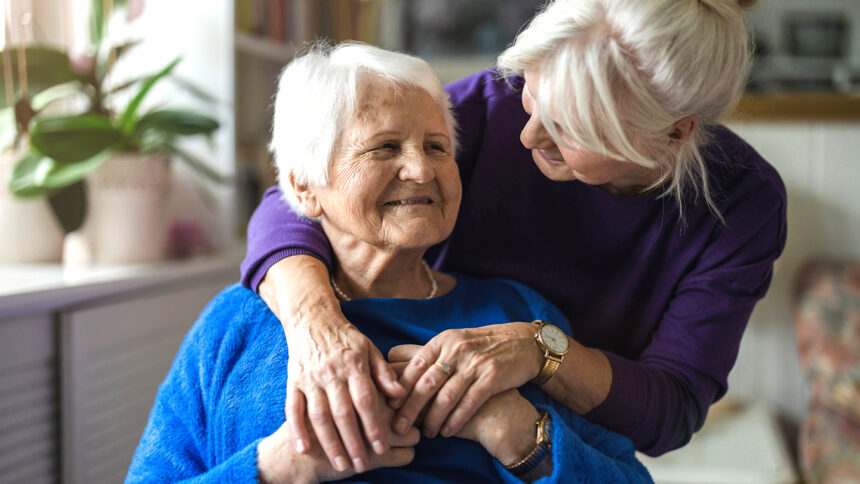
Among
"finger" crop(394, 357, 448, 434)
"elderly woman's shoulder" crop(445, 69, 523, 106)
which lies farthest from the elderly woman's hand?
"elderly woman's shoulder" crop(445, 69, 523, 106)

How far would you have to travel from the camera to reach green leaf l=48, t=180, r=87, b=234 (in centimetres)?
186

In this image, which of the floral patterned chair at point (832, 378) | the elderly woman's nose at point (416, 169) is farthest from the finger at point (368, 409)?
the floral patterned chair at point (832, 378)

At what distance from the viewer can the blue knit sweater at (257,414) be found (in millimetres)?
1067

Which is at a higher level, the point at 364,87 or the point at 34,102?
the point at 364,87

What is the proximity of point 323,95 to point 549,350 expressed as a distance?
0.54 metres

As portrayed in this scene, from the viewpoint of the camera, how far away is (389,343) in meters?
1.17

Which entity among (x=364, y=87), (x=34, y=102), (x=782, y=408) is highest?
(x=364, y=87)

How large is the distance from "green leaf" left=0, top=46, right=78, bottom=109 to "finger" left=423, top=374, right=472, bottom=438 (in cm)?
141

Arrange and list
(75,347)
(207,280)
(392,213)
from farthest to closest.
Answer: (207,280)
(75,347)
(392,213)

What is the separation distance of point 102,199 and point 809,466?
2.41m

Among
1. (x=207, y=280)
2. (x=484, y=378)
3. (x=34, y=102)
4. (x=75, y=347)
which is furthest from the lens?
(x=207, y=280)

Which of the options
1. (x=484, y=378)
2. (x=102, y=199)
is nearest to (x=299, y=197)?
(x=484, y=378)

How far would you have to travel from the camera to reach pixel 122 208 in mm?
1959

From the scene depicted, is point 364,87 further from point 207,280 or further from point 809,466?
point 809,466
